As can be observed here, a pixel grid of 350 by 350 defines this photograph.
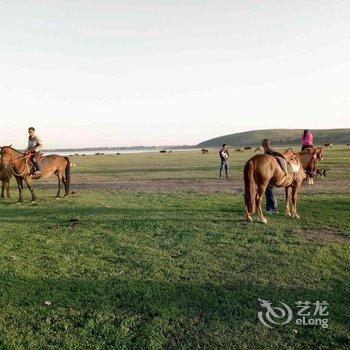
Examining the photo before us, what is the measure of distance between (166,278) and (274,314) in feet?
8.08

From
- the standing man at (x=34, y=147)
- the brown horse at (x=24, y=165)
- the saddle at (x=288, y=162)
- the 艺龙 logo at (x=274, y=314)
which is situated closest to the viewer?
the 艺龙 logo at (x=274, y=314)

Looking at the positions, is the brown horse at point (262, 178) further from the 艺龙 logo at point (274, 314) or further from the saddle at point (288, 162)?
the 艺龙 logo at point (274, 314)

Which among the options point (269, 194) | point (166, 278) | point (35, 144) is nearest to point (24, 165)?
point (35, 144)

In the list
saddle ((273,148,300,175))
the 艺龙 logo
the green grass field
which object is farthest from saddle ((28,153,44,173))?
the 艺龙 logo

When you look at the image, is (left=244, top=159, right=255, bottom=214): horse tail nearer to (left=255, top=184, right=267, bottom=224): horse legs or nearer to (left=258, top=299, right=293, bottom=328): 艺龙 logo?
(left=255, top=184, right=267, bottom=224): horse legs

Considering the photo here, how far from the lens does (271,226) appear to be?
1184 cm

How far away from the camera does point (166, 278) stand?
7.54 metres

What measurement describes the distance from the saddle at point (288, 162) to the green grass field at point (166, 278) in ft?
6.37

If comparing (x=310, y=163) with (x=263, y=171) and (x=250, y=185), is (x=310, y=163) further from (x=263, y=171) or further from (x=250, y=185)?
(x=250, y=185)

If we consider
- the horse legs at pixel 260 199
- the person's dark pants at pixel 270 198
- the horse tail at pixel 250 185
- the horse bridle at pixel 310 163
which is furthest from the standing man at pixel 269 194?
the horse bridle at pixel 310 163

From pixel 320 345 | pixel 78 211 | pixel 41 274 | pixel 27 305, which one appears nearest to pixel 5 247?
pixel 41 274

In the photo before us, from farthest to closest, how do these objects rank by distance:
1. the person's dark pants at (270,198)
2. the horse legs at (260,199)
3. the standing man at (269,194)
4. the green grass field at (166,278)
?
the person's dark pants at (270,198) → the standing man at (269,194) → the horse legs at (260,199) → the green grass field at (166,278)

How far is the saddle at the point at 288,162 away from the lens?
42.0 feet

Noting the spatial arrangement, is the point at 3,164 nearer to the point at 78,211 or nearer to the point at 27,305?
the point at 78,211
